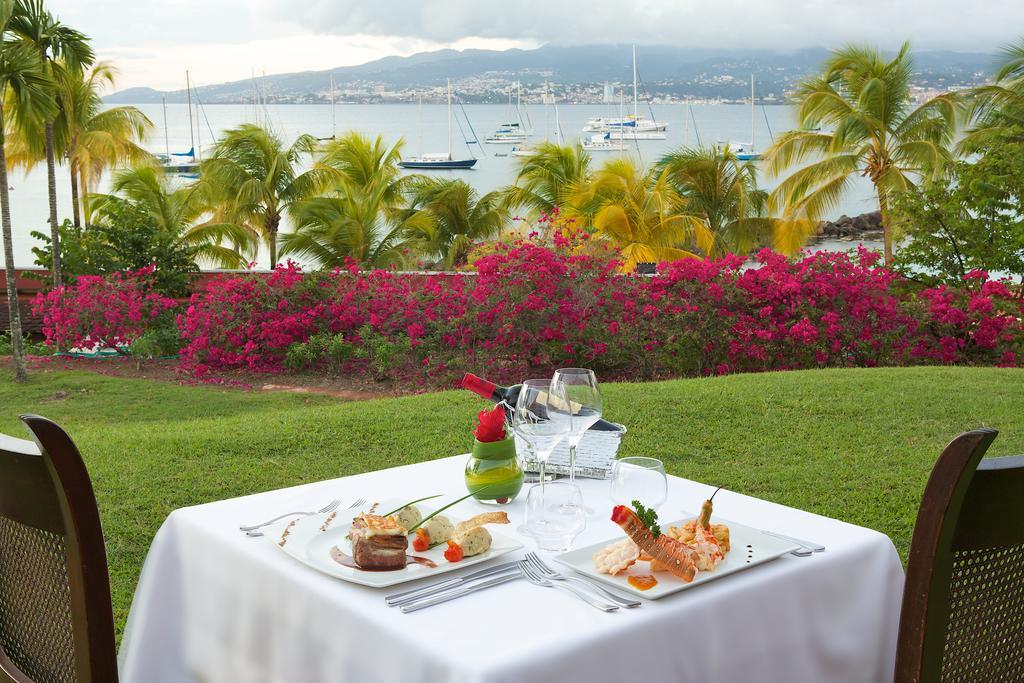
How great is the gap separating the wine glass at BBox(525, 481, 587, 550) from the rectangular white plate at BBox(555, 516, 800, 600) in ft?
0.29

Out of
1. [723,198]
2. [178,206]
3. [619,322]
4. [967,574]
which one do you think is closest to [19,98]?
[619,322]

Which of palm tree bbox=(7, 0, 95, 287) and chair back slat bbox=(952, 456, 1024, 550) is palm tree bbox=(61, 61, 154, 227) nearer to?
palm tree bbox=(7, 0, 95, 287)

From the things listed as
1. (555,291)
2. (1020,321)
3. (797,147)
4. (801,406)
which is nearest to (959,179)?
(1020,321)

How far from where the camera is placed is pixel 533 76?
13588 centimetres

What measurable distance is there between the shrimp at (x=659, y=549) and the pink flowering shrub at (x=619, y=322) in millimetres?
8488

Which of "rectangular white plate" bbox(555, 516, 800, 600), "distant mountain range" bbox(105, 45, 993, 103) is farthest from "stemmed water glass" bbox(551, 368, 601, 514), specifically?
"distant mountain range" bbox(105, 45, 993, 103)

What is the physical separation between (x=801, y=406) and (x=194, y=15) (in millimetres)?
128773

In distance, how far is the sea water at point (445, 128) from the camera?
307 feet

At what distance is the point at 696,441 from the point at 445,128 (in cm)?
14746

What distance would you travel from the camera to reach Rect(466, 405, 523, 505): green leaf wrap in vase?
2309 mm

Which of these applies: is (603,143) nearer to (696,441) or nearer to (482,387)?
(696,441)

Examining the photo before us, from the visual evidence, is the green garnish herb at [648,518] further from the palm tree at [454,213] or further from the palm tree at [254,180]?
the palm tree at [254,180]

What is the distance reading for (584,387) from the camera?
86.4 inches

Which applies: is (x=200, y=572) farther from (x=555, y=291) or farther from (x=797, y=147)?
(x=797, y=147)
